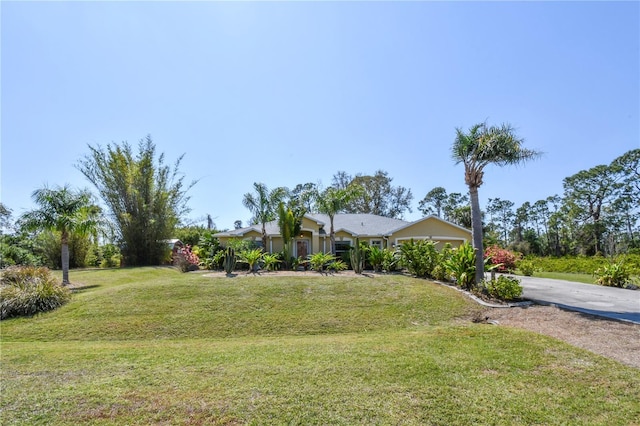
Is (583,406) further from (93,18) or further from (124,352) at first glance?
(93,18)

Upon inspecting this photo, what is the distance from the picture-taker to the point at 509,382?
184 inches

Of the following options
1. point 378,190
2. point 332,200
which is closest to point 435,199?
point 378,190

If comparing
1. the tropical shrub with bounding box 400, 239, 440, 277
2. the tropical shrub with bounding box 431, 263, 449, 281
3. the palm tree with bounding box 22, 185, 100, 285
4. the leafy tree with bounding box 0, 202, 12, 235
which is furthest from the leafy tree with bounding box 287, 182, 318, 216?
the leafy tree with bounding box 0, 202, 12, 235

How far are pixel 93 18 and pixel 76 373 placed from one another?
9245mm

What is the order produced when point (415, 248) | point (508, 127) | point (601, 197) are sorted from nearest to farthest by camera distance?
point (508, 127), point (415, 248), point (601, 197)

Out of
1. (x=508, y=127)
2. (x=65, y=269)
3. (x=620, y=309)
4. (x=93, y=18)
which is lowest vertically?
(x=620, y=309)

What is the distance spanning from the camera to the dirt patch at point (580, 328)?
608cm

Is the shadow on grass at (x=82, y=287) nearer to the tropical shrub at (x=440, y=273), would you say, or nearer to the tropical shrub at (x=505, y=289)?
the tropical shrub at (x=440, y=273)

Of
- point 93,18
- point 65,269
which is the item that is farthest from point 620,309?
point 65,269

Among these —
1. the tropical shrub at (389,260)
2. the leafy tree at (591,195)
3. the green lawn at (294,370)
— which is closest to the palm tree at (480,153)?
the green lawn at (294,370)

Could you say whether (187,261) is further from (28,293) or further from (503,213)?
(503,213)

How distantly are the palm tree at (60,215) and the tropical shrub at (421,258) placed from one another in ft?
48.6

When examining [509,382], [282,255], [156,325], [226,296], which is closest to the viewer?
[509,382]

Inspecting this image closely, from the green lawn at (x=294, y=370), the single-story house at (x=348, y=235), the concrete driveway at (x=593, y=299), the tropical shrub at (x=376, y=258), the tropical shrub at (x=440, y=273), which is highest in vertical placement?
the single-story house at (x=348, y=235)
